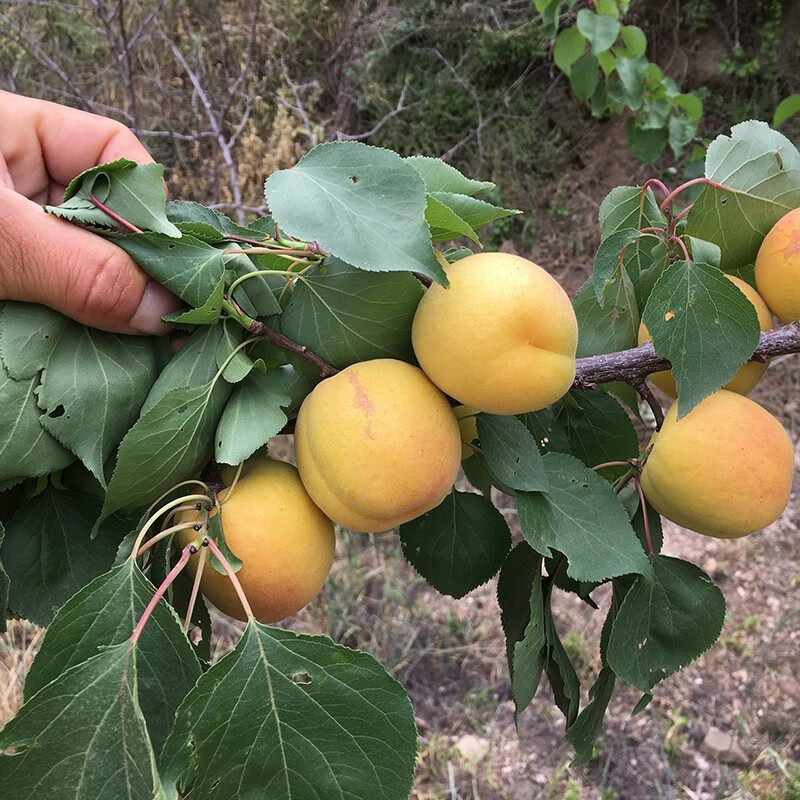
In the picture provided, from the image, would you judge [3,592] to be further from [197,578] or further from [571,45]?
[571,45]

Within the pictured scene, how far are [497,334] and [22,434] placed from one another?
14.5 inches

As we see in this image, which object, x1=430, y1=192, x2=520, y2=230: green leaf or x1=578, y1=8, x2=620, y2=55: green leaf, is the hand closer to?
x1=430, y1=192, x2=520, y2=230: green leaf

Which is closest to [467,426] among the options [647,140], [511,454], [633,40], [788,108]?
[511,454]

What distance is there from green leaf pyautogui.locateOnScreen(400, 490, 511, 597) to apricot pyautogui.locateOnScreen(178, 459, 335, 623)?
0.16 meters

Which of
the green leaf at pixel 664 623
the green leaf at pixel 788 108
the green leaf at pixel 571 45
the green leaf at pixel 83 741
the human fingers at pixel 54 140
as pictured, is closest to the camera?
the green leaf at pixel 83 741

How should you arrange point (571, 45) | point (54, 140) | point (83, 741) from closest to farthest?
point (83, 741)
point (54, 140)
point (571, 45)

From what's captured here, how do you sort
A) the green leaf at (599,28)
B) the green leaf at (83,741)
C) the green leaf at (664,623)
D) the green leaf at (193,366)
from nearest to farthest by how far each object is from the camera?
the green leaf at (83,741)
the green leaf at (193,366)
the green leaf at (664,623)
the green leaf at (599,28)

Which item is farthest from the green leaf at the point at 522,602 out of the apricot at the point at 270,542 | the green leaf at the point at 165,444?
the green leaf at the point at 165,444

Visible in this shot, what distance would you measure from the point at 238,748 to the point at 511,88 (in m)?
3.76

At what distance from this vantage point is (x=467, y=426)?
635mm

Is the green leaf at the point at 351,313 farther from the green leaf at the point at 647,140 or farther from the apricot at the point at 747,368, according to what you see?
the green leaf at the point at 647,140

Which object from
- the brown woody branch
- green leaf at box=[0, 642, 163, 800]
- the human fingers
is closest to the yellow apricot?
the brown woody branch

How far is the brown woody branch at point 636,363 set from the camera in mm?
643

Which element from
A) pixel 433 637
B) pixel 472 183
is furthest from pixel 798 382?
pixel 472 183
